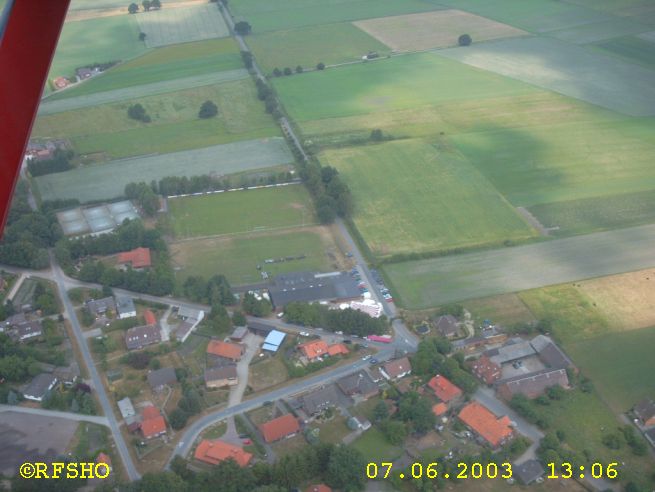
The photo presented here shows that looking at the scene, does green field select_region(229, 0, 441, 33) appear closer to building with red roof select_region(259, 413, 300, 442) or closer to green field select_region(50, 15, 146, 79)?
green field select_region(50, 15, 146, 79)

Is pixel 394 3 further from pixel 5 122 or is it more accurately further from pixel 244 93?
pixel 5 122

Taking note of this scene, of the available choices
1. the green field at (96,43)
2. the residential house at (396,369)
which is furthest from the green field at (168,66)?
the residential house at (396,369)

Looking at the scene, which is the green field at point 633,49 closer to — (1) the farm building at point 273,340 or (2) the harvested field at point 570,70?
(2) the harvested field at point 570,70

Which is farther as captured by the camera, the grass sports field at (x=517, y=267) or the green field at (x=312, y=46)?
the green field at (x=312, y=46)

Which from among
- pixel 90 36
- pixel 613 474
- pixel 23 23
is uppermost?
pixel 23 23

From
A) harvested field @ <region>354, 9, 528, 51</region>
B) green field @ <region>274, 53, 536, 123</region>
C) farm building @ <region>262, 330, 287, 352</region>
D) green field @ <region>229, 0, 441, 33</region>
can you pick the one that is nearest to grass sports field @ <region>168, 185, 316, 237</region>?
farm building @ <region>262, 330, 287, 352</region>

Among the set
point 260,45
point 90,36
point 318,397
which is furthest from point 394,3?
point 318,397
